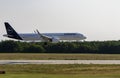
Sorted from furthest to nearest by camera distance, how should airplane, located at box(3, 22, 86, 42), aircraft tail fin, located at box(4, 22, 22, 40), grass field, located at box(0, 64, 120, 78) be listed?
aircraft tail fin, located at box(4, 22, 22, 40)
airplane, located at box(3, 22, 86, 42)
grass field, located at box(0, 64, 120, 78)

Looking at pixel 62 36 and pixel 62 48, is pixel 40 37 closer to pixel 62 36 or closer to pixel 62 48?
pixel 62 36

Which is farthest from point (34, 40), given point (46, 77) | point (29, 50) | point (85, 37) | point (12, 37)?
point (46, 77)

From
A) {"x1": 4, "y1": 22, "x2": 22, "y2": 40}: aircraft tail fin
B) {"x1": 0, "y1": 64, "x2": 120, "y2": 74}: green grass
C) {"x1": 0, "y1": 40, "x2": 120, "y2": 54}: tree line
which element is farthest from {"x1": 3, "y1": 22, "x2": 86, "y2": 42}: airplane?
{"x1": 0, "y1": 64, "x2": 120, "y2": 74}: green grass

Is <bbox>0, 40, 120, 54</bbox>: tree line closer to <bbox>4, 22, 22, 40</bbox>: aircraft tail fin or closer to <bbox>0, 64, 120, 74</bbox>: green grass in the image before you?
<bbox>4, 22, 22, 40</bbox>: aircraft tail fin

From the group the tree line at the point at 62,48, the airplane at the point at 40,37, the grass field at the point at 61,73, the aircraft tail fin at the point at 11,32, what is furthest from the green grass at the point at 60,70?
the aircraft tail fin at the point at 11,32

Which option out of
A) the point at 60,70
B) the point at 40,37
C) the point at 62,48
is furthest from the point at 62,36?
the point at 60,70

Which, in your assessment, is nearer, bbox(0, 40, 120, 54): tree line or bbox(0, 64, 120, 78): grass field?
bbox(0, 64, 120, 78): grass field

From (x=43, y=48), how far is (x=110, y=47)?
1665 centimetres

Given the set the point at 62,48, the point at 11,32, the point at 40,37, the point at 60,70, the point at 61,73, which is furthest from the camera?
the point at 11,32

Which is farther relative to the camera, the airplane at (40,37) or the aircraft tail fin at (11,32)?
the aircraft tail fin at (11,32)

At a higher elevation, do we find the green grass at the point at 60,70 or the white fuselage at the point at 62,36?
the green grass at the point at 60,70

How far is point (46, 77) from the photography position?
27938 millimetres

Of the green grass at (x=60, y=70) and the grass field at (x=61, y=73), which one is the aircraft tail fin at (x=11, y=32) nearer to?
the green grass at (x=60, y=70)

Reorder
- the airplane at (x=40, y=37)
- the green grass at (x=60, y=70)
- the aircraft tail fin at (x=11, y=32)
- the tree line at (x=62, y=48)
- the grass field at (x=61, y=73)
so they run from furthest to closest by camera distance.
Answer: the aircraft tail fin at (x=11, y=32), the airplane at (x=40, y=37), the tree line at (x=62, y=48), the green grass at (x=60, y=70), the grass field at (x=61, y=73)
